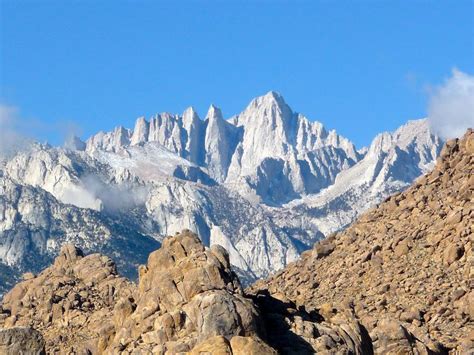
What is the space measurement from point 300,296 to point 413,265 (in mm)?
12371

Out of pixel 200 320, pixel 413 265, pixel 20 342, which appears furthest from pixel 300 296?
pixel 20 342

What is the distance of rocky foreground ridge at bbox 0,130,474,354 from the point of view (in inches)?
2707

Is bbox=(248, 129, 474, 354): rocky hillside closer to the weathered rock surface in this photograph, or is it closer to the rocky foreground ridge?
the rocky foreground ridge

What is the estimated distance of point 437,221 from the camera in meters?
125

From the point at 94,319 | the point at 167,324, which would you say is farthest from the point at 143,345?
the point at 94,319

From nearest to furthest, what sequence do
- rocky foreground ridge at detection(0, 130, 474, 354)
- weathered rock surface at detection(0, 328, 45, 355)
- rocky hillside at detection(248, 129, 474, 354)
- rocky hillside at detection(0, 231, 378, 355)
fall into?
weathered rock surface at detection(0, 328, 45, 355), rocky hillside at detection(0, 231, 378, 355), rocky foreground ridge at detection(0, 130, 474, 354), rocky hillside at detection(248, 129, 474, 354)

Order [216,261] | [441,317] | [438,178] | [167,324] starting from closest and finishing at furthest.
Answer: [167,324]
[216,261]
[441,317]
[438,178]

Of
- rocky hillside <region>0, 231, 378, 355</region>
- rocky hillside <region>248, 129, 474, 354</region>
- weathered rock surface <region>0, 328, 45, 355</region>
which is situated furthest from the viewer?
rocky hillside <region>248, 129, 474, 354</region>

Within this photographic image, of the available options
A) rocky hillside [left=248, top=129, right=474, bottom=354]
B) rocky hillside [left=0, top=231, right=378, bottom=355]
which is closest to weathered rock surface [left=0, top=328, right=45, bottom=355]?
rocky hillside [left=0, top=231, right=378, bottom=355]

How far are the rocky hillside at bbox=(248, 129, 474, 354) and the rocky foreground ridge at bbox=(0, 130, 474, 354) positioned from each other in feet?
0.49

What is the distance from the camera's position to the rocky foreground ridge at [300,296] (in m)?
68.8

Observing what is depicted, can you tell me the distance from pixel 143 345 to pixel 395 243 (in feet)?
194

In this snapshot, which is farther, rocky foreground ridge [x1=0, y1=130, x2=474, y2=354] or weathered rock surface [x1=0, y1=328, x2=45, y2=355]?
rocky foreground ridge [x1=0, y1=130, x2=474, y2=354]

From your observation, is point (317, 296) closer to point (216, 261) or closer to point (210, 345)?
point (216, 261)
